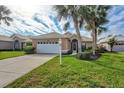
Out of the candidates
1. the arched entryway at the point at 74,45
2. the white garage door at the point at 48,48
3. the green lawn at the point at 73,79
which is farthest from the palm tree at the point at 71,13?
the green lawn at the point at 73,79

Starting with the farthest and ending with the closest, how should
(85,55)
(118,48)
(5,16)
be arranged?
(118,48) → (85,55) → (5,16)

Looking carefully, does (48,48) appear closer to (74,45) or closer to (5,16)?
(74,45)

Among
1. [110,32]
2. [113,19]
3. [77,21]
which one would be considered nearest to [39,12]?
[77,21]

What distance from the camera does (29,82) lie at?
7438 millimetres

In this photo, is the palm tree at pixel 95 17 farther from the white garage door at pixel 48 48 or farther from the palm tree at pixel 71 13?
the white garage door at pixel 48 48

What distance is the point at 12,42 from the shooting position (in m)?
17.8

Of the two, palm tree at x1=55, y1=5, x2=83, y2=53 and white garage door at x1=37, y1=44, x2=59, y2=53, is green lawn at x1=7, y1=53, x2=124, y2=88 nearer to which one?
palm tree at x1=55, y1=5, x2=83, y2=53

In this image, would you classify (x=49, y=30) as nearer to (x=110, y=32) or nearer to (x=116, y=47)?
(x=110, y=32)

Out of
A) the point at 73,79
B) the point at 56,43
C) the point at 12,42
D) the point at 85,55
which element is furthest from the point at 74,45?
the point at 73,79

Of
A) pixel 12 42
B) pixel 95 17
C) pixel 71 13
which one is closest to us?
pixel 71 13

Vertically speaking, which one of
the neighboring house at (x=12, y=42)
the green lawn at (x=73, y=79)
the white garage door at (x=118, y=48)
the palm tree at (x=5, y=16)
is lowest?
the green lawn at (x=73, y=79)

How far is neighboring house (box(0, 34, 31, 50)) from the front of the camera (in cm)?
1369

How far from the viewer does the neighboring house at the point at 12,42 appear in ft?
44.9
